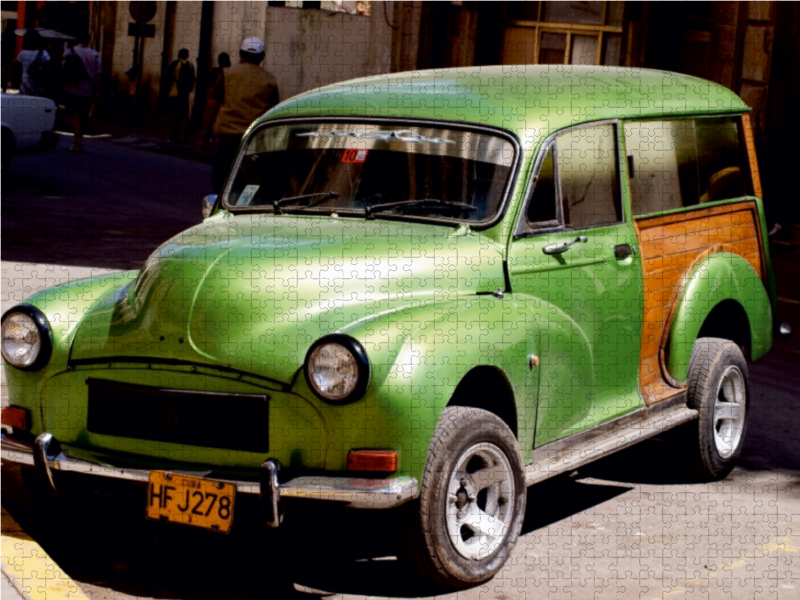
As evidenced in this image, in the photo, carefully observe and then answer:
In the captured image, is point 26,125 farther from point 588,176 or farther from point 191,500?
point 191,500

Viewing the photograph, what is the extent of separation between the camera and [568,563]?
5.20 m

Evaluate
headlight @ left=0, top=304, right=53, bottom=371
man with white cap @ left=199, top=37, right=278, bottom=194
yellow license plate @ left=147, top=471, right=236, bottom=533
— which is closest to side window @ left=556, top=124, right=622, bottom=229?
yellow license plate @ left=147, top=471, right=236, bottom=533

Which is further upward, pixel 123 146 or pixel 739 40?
pixel 739 40

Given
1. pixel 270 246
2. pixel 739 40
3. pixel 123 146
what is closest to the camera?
pixel 270 246

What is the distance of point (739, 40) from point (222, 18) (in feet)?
58.0

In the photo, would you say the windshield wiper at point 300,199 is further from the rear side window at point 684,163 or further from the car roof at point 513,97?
the rear side window at point 684,163

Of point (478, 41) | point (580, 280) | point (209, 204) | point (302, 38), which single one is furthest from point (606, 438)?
point (302, 38)

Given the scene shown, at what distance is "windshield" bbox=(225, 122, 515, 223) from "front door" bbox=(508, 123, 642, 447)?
7.8 inches

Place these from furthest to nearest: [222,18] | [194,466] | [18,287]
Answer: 1. [222,18]
2. [18,287]
3. [194,466]

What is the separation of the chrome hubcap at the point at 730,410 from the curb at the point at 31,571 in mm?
3206

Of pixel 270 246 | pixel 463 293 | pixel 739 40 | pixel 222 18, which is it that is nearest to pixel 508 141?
pixel 463 293

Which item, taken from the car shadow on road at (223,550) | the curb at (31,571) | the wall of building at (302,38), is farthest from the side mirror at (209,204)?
the wall of building at (302,38)

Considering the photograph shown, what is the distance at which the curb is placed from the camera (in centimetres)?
457

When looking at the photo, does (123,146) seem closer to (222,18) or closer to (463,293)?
(222,18)
